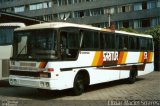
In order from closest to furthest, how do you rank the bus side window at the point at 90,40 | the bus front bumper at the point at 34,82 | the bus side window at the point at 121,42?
the bus front bumper at the point at 34,82
the bus side window at the point at 90,40
the bus side window at the point at 121,42

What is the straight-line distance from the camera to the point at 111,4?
202ft

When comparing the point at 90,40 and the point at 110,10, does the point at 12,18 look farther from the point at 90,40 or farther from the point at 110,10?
the point at 110,10

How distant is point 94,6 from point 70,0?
554cm

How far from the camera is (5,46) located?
1784 cm

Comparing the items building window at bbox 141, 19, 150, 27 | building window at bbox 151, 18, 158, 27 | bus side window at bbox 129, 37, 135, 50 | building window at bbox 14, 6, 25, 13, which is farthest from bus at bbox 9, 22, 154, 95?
building window at bbox 14, 6, 25, 13

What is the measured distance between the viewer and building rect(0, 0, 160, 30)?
58.0 m

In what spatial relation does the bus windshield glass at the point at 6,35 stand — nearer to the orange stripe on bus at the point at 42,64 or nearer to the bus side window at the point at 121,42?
the orange stripe on bus at the point at 42,64

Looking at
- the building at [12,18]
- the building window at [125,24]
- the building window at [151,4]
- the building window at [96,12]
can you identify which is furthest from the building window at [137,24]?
the building at [12,18]

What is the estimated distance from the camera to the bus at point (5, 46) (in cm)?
1737

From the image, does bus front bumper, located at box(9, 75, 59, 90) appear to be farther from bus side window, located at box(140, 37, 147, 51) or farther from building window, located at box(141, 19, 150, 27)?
building window, located at box(141, 19, 150, 27)

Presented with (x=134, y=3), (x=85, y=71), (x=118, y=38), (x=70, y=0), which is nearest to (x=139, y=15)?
(x=134, y=3)

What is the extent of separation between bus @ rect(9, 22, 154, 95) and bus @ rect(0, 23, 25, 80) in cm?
310

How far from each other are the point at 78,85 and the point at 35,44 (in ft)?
8.13

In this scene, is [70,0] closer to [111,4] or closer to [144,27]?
[111,4]
